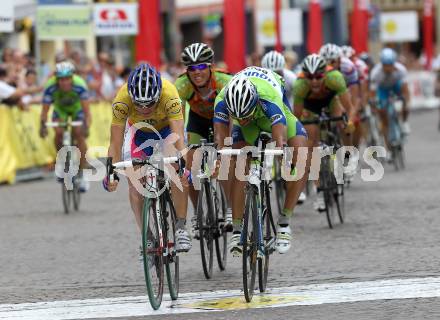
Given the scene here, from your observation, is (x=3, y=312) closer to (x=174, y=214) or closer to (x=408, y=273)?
(x=174, y=214)

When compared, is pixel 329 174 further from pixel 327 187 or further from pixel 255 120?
pixel 255 120

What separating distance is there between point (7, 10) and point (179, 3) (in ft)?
110

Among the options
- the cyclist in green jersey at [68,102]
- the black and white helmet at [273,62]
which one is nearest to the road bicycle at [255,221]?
the black and white helmet at [273,62]

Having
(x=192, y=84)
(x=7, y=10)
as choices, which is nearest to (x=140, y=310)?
(x=192, y=84)

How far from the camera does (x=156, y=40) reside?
29.4 metres

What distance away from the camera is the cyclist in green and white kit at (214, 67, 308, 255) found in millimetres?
10055

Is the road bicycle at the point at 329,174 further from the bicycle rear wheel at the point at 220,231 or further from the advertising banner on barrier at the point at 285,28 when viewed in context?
the advertising banner on barrier at the point at 285,28

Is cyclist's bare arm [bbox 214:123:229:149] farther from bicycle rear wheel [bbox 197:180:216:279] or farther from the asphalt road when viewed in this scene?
the asphalt road

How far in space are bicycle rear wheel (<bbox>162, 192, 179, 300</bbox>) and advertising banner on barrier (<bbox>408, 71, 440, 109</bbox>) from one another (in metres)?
39.7

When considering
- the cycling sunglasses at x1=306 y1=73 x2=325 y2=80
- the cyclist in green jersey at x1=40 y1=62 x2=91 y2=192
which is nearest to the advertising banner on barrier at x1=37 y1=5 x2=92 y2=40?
the cyclist in green jersey at x1=40 y1=62 x2=91 y2=192

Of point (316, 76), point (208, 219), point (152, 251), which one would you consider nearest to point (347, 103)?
point (316, 76)

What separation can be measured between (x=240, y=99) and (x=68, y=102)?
8.80 metres

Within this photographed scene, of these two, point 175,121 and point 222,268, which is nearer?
point 175,121

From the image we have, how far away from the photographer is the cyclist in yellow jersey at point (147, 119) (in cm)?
998
